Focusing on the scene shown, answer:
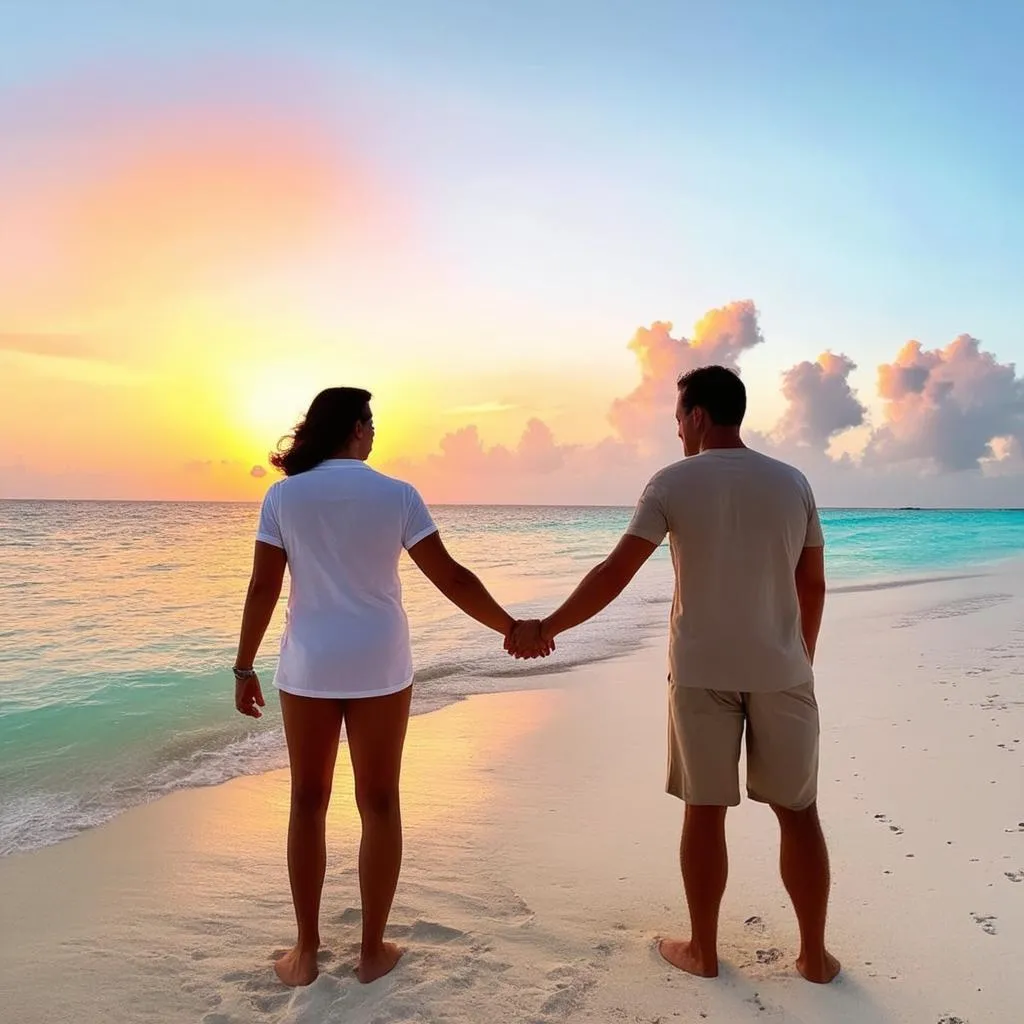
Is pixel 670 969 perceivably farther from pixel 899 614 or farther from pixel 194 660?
pixel 899 614

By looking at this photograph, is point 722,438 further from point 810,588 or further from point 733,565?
point 810,588

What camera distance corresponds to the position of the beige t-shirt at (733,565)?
297 centimetres

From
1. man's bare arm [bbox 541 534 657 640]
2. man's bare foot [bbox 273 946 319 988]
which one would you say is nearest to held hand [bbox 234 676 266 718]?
man's bare foot [bbox 273 946 319 988]

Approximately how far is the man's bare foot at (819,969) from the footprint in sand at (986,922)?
713 millimetres

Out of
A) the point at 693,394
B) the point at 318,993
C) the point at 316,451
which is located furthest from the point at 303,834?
the point at 693,394

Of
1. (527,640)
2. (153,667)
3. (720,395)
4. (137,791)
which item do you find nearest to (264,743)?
(137,791)

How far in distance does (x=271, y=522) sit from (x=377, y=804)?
114cm

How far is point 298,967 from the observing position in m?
3.16

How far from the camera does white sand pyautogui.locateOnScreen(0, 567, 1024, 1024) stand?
3.01 m

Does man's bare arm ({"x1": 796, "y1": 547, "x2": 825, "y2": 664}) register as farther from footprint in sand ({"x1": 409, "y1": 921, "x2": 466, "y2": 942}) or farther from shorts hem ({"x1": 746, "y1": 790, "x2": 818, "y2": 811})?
footprint in sand ({"x1": 409, "y1": 921, "x2": 466, "y2": 942})

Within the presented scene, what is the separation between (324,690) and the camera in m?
2.99

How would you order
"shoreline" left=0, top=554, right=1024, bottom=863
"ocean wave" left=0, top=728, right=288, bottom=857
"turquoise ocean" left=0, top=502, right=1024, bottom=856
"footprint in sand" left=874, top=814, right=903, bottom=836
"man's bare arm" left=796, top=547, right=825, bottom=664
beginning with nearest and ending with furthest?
"man's bare arm" left=796, top=547, right=825, bottom=664
"footprint in sand" left=874, top=814, right=903, bottom=836
"ocean wave" left=0, top=728, right=288, bottom=857
"shoreline" left=0, top=554, right=1024, bottom=863
"turquoise ocean" left=0, top=502, right=1024, bottom=856

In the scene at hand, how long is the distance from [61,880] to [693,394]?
3945 millimetres

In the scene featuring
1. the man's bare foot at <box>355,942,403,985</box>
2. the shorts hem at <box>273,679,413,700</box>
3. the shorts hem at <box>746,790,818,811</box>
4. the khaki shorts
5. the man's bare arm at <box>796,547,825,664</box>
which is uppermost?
the man's bare arm at <box>796,547,825,664</box>
